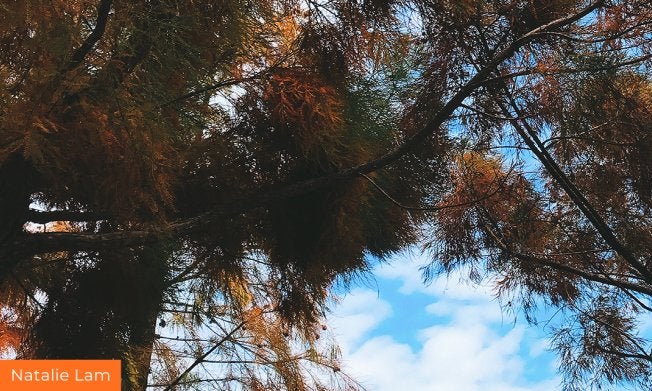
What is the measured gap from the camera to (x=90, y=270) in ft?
8.02

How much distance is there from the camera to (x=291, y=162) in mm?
2143

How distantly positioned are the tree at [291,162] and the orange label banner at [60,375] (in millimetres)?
166

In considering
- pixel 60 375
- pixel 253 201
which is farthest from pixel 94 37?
pixel 60 375

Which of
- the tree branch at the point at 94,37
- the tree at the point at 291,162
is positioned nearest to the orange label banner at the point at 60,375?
the tree at the point at 291,162

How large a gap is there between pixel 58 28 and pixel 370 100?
1.28 m

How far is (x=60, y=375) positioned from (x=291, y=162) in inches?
36.6

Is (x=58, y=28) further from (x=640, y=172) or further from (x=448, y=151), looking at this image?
(x=640, y=172)

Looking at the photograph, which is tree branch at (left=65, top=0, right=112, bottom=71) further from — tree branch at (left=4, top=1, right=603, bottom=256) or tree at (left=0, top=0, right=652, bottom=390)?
tree branch at (left=4, top=1, right=603, bottom=256)

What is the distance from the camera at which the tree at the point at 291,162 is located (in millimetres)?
1495

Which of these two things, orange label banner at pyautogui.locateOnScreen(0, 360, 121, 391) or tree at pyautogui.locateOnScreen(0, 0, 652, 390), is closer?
tree at pyautogui.locateOnScreen(0, 0, 652, 390)

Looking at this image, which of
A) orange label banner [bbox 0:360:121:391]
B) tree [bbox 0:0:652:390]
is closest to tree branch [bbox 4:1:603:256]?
tree [bbox 0:0:652:390]

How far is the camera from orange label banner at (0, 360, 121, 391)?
195 cm

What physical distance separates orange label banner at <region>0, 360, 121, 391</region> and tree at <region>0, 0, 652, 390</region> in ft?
0.54

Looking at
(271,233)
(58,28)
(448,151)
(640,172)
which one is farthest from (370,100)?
(58,28)
